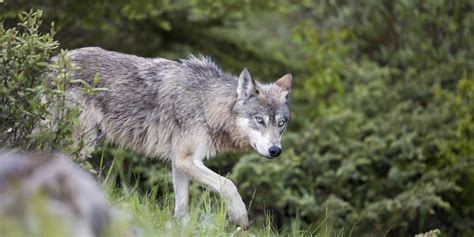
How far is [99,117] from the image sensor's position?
27.3 feet

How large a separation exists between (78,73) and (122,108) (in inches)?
21.1

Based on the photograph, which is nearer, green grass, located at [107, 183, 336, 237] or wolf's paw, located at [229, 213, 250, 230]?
green grass, located at [107, 183, 336, 237]

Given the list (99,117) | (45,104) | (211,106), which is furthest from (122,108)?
(45,104)

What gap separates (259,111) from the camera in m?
8.13

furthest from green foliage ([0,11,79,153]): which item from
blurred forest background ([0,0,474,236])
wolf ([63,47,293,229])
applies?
blurred forest background ([0,0,474,236])

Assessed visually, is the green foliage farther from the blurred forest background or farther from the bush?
the blurred forest background

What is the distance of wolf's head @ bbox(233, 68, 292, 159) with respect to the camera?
802cm

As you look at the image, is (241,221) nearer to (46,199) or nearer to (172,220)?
(172,220)

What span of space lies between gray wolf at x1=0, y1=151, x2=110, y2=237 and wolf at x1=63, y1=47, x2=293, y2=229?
384 cm

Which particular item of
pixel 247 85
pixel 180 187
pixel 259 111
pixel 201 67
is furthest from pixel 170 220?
pixel 201 67

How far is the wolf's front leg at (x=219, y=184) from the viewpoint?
7246 millimetres

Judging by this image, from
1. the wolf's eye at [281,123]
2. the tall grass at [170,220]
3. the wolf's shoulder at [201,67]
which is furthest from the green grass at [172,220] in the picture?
the wolf's shoulder at [201,67]

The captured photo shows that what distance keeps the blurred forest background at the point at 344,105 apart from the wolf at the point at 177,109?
2020 mm

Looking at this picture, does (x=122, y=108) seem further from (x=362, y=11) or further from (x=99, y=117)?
(x=362, y=11)
